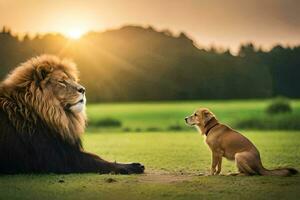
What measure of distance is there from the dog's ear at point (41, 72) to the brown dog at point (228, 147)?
1637mm

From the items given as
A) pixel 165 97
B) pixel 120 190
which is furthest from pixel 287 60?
pixel 120 190

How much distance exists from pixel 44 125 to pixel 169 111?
11.6 m

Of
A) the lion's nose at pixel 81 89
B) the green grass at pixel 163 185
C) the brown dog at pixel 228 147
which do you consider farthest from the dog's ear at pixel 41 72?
the brown dog at pixel 228 147

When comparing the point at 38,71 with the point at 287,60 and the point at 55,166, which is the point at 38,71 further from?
the point at 287,60

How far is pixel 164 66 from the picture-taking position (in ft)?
61.9

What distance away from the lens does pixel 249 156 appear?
6594mm

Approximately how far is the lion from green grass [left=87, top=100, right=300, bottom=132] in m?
9.92

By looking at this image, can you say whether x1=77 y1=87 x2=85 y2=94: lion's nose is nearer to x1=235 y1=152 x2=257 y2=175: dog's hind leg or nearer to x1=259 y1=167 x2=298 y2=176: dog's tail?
x1=235 y1=152 x2=257 y2=175: dog's hind leg

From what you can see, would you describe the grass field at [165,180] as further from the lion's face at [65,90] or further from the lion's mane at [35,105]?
the lion's face at [65,90]

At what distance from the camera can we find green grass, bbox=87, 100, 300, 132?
17312 millimetres

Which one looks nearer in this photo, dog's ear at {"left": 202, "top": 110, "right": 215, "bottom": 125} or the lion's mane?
the lion's mane

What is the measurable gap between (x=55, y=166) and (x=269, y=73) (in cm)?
1128

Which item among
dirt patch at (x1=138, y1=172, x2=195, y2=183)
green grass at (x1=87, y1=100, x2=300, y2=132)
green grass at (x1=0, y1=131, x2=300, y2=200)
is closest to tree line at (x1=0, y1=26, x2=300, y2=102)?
green grass at (x1=87, y1=100, x2=300, y2=132)

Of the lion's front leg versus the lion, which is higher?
the lion
